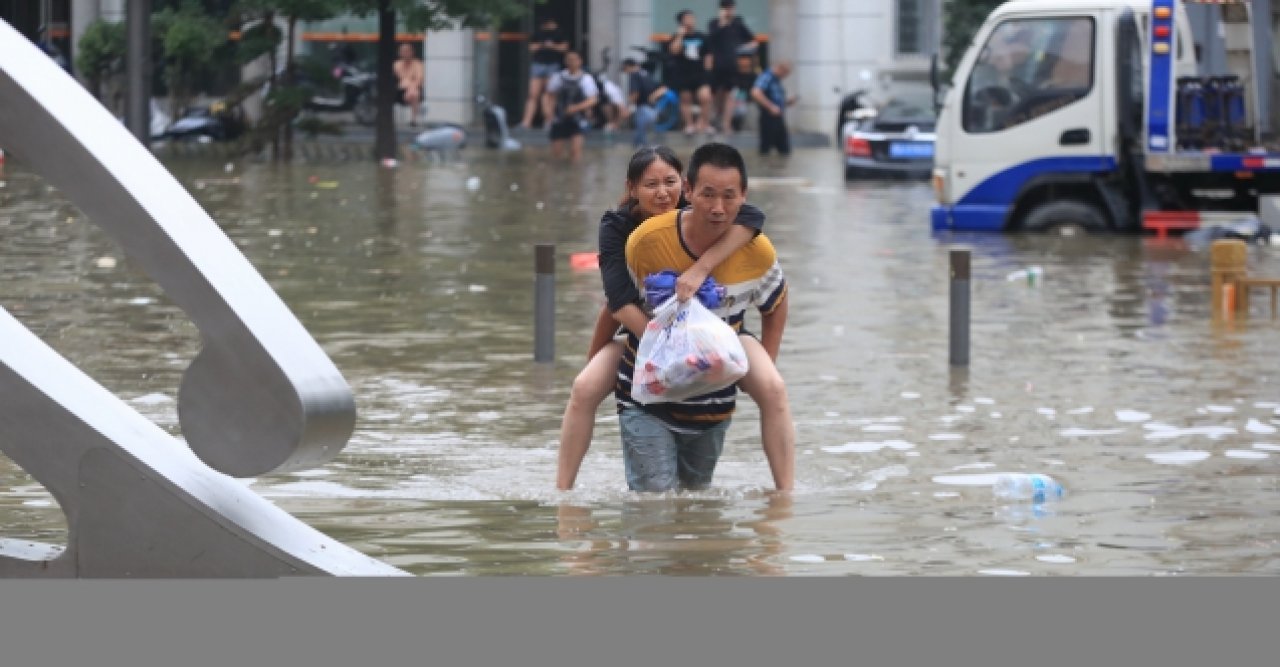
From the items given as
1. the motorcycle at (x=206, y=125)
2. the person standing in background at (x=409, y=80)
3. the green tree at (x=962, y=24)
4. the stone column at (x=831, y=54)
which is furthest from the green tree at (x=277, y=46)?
the stone column at (x=831, y=54)

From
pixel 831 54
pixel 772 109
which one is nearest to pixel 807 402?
pixel 772 109

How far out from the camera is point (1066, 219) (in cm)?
2386

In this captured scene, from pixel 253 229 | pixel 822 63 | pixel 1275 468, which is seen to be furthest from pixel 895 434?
pixel 822 63

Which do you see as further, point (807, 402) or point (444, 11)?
point (444, 11)

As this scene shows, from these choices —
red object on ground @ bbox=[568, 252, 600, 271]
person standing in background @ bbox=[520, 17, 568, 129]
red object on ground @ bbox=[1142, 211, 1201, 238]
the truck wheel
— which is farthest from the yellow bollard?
person standing in background @ bbox=[520, 17, 568, 129]

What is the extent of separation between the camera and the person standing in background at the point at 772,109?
40.2 meters

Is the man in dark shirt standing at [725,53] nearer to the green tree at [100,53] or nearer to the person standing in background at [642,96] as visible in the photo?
the person standing in background at [642,96]

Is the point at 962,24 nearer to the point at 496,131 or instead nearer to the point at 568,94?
the point at 496,131

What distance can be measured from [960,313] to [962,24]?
3235 centimetres

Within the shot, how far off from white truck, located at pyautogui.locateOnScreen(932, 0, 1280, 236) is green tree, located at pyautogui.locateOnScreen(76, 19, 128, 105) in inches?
780

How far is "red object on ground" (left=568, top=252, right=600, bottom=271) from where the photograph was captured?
19406 mm

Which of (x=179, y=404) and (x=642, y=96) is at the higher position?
(x=179, y=404)

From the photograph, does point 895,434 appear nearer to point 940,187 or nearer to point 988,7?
point 940,187

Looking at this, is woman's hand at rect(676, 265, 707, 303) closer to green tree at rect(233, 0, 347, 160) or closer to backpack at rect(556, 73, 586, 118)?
green tree at rect(233, 0, 347, 160)
